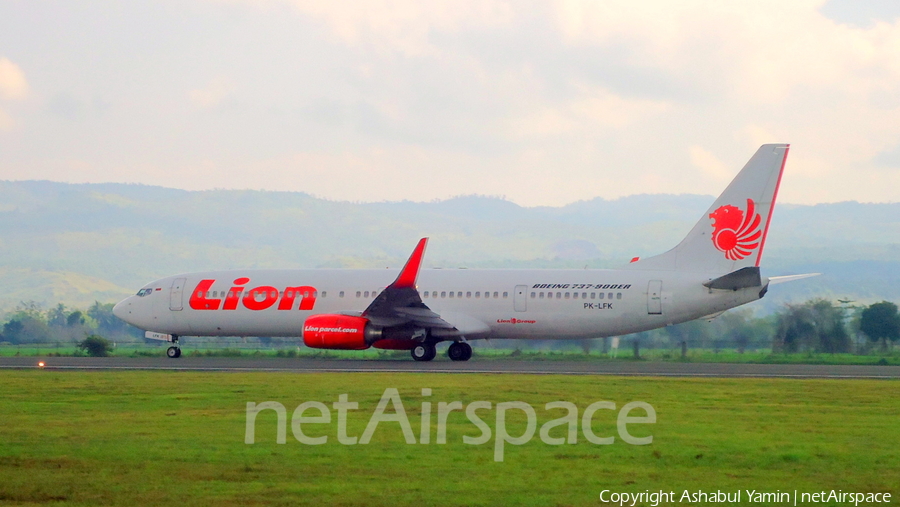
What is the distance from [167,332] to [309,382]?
16806 millimetres

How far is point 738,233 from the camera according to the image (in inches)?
1292

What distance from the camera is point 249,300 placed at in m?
37.1

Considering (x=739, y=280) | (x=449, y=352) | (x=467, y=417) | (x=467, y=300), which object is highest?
(x=739, y=280)

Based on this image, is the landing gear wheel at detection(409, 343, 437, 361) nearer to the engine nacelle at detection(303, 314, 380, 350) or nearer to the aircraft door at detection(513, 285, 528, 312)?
the engine nacelle at detection(303, 314, 380, 350)

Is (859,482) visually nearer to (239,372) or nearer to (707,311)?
(239,372)

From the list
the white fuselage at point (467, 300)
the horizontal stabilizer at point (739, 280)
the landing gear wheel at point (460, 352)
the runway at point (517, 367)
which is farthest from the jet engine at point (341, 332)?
the horizontal stabilizer at point (739, 280)

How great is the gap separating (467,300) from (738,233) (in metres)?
8.76

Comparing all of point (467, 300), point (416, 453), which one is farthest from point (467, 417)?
point (467, 300)

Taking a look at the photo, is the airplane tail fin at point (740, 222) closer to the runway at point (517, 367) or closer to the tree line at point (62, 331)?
the runway at point (517, 367)

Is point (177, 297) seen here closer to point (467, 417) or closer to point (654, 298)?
point (654, 298)

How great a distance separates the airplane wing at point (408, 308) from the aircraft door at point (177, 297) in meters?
8.84

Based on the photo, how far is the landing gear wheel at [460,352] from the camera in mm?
34812

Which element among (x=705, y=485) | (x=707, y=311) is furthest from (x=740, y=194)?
(x=705, y=485)

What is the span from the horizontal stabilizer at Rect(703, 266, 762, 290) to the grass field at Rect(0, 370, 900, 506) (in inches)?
393
